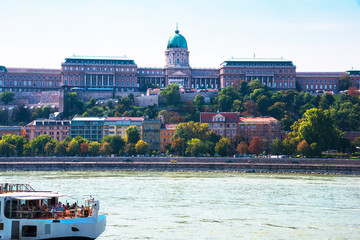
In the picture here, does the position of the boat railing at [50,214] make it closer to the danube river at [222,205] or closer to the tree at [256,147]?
the danube river at [222,205]

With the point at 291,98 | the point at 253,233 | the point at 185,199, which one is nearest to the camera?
the point at 253,233

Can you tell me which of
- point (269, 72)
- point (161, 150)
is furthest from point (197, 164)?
point (269, 72)

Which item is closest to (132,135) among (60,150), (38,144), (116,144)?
(116,144)

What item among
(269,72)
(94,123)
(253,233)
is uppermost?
(269,72)

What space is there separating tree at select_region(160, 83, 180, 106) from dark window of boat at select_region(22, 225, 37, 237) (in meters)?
108

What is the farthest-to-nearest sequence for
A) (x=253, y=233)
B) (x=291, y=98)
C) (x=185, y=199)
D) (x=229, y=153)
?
(x=291, y=98) < (x=229, y=153) < (x=185, y=199) < (x=253, y=233)

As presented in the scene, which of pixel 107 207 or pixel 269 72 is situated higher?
pixel 269 72

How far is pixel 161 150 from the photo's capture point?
373 ft

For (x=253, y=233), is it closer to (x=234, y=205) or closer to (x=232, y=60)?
(x=234, y=205)

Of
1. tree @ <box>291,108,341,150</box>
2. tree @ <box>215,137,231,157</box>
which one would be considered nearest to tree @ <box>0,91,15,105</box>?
tree @ <box>215,137,231,157</box>

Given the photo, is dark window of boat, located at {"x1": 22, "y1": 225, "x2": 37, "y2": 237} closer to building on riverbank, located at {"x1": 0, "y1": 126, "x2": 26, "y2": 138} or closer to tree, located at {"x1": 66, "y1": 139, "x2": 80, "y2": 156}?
tree, located at {"x1": 66, "y1": 139, "x2": 80, "y2": 156}

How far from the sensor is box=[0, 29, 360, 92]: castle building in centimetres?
16375

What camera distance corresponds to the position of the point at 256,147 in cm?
10269

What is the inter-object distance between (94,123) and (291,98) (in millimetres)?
43991
